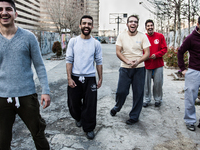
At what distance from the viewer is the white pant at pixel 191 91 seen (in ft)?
10.8

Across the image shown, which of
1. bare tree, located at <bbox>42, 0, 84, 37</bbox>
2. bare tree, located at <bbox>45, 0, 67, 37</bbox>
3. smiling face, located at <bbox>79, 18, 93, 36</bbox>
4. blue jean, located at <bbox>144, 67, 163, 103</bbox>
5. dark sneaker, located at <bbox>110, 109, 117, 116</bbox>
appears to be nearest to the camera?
smiling face, located at <bbox>79, 18, 93, 36</bbox>

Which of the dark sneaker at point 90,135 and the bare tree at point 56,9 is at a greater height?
the bare tree at point 56,9

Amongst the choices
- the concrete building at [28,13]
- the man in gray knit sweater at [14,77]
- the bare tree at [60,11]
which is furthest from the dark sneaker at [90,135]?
the concrete building at [28,13]

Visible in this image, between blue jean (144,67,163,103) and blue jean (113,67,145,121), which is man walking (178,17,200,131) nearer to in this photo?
blue jean (113,67,145,121)

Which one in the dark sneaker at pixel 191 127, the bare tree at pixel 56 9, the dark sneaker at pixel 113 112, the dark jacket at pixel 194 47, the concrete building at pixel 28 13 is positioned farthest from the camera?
the concrete building at pixel 28 13

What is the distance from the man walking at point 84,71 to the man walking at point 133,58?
671 mm

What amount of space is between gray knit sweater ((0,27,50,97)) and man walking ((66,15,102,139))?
107cm

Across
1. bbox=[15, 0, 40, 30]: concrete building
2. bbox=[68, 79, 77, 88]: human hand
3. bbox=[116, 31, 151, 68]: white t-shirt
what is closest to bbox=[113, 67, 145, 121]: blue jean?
bbox=[116, 31, 151, 68]: white t-shirt

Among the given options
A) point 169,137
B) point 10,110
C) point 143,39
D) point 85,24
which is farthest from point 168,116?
point 10,110

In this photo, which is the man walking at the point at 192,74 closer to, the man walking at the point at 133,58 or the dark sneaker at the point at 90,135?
the man walking at the point at 133,58

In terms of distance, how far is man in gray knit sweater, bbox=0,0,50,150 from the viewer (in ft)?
6.25

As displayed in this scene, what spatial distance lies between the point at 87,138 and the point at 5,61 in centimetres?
184

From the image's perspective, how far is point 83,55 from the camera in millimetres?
3023

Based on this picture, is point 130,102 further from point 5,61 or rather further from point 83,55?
point 5,61
